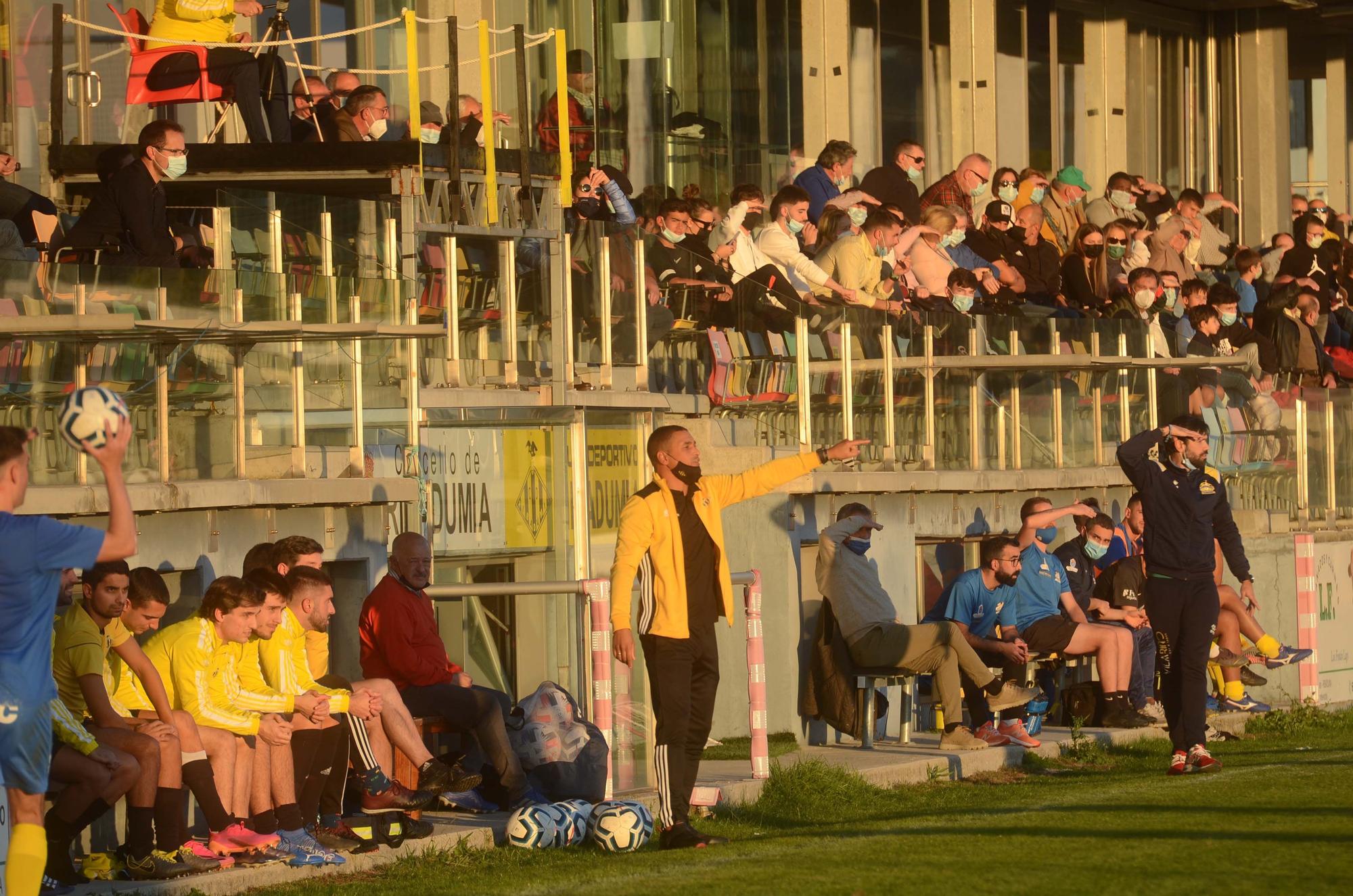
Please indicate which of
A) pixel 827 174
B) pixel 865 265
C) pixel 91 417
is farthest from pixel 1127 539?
pixel 91 417

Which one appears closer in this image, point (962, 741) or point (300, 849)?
point (300, 849)

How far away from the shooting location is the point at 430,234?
14.3 m

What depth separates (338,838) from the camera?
1184 cm

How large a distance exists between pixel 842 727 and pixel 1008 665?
4.51 feet

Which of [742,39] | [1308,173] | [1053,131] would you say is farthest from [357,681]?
[1308,173]

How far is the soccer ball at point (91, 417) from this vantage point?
8594mm

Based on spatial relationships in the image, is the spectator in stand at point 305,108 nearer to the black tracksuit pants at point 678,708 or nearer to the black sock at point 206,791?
the black tracksuit pants at point 678,708

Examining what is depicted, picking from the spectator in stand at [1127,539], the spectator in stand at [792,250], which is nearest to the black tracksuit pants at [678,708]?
the spectator in stand at [792,250]

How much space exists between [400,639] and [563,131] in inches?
181

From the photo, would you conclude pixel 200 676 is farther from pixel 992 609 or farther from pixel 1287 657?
pixel 1287 657

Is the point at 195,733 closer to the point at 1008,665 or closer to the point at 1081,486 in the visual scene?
the point at 1008,665

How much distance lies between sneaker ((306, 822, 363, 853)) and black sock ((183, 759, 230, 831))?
702mm

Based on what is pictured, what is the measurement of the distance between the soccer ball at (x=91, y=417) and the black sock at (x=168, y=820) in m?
2.55

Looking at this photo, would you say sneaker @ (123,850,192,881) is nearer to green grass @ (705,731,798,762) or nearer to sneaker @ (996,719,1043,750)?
green grass @ (705,731,798,762)
